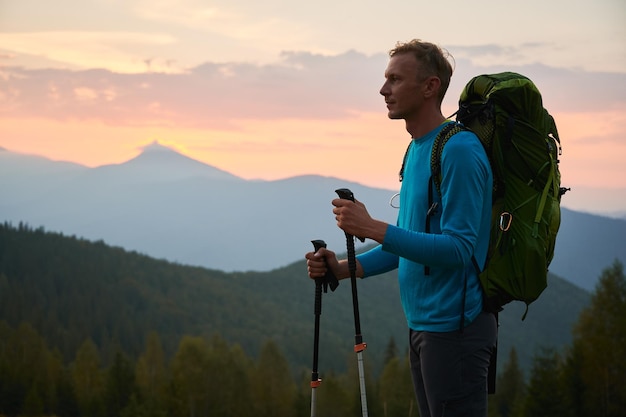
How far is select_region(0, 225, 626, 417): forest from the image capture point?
166ft

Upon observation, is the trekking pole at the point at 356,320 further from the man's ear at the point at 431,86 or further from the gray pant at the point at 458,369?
the man's ear at the point at 431,86

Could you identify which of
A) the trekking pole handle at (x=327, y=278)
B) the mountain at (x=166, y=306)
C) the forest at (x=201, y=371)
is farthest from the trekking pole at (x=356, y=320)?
the mountain at (x=166, y=306)

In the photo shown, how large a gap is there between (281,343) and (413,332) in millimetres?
147443

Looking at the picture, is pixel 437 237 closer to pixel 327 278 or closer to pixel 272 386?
pixel 327 278

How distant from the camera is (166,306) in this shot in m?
166

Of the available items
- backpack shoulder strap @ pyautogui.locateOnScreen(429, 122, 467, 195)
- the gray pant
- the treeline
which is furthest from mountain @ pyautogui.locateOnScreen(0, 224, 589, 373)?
backpack shoulder strap @ pyautogui.locateOnScreen(429, 122, 467, 195)

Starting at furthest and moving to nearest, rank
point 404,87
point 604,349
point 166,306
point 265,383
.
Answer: point 166,306, point 265,383, point 604,349, point 404,87

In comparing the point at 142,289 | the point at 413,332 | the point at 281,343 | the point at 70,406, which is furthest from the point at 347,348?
the point at 413,332

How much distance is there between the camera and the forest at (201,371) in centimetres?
5053

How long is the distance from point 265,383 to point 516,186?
281 ft

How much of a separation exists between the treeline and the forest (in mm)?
99

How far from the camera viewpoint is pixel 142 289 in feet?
572

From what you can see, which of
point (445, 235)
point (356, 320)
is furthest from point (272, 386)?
point (445, 235)

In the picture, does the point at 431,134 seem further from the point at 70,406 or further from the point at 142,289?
the point at 142,289
